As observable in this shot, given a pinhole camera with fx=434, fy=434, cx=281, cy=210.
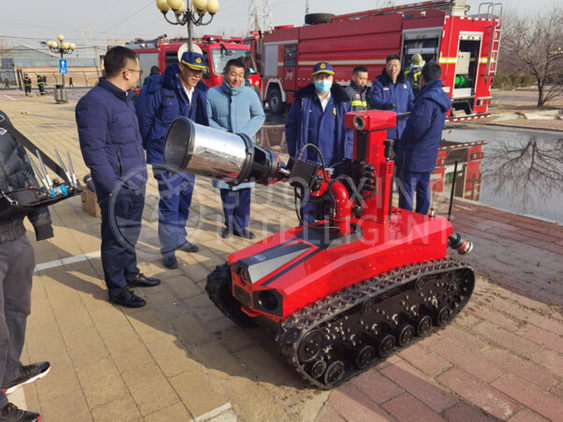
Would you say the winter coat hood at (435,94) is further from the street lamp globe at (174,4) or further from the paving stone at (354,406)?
the street lamp globe at (174,4)

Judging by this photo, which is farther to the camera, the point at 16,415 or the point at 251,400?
the point at 251,400

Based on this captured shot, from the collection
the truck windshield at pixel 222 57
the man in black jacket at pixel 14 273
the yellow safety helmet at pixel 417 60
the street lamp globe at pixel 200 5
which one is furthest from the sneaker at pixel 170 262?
the truck windshield at pixel 222 57

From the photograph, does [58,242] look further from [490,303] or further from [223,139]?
[490,303]

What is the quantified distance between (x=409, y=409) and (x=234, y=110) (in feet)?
11.7

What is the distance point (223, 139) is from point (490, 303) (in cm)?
301

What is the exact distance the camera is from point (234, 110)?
196 inches

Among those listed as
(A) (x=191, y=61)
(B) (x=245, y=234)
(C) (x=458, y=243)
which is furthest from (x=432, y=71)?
(B) (x=245, y=234)

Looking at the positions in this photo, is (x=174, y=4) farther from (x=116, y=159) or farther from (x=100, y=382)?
(x=100, y=382)

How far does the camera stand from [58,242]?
5348 mm

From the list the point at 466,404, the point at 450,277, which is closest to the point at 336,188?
the point at 450,277

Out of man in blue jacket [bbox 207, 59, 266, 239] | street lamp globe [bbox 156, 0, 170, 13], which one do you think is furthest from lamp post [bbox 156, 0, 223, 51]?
man in blue jacket [bbox 207, 59, 266, 239]

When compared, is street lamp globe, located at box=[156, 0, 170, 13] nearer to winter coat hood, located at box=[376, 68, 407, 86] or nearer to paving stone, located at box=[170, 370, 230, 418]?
winter coat hood, located at box=[376, 68, 407, 86]

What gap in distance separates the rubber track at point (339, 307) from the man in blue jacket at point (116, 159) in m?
1.84

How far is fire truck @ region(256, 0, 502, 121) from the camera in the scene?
12.2 meters
